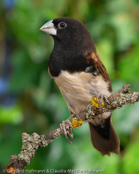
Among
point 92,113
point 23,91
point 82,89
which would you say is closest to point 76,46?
point 82,89

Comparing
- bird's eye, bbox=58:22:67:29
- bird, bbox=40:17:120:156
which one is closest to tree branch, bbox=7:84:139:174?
bird, bbox=40:17:120:156

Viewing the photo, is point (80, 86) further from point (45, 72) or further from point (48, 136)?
point (45, 72)

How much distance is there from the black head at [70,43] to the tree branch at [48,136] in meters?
0.21

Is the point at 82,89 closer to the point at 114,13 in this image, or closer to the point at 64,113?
the point at 64,113

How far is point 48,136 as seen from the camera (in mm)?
809

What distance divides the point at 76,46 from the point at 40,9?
107cm

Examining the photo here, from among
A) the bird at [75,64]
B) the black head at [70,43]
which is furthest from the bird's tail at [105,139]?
the black head at [70,43]

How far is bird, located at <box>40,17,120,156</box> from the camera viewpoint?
3.49 feet

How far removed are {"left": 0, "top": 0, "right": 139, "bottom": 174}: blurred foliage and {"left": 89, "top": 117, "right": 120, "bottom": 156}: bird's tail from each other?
→ 0.36m

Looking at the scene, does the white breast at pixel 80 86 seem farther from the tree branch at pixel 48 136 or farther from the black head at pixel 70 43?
the tree branch at pixel 48 136

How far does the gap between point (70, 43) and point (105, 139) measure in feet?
1.38

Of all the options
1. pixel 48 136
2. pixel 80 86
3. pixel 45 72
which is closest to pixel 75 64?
pixel 80 86

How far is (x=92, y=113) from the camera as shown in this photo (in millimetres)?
886

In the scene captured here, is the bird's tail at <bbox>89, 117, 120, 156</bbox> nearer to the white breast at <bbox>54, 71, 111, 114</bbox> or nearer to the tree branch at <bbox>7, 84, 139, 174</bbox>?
the white breast at <bbox>54, 71, 111, 114</bbox>
